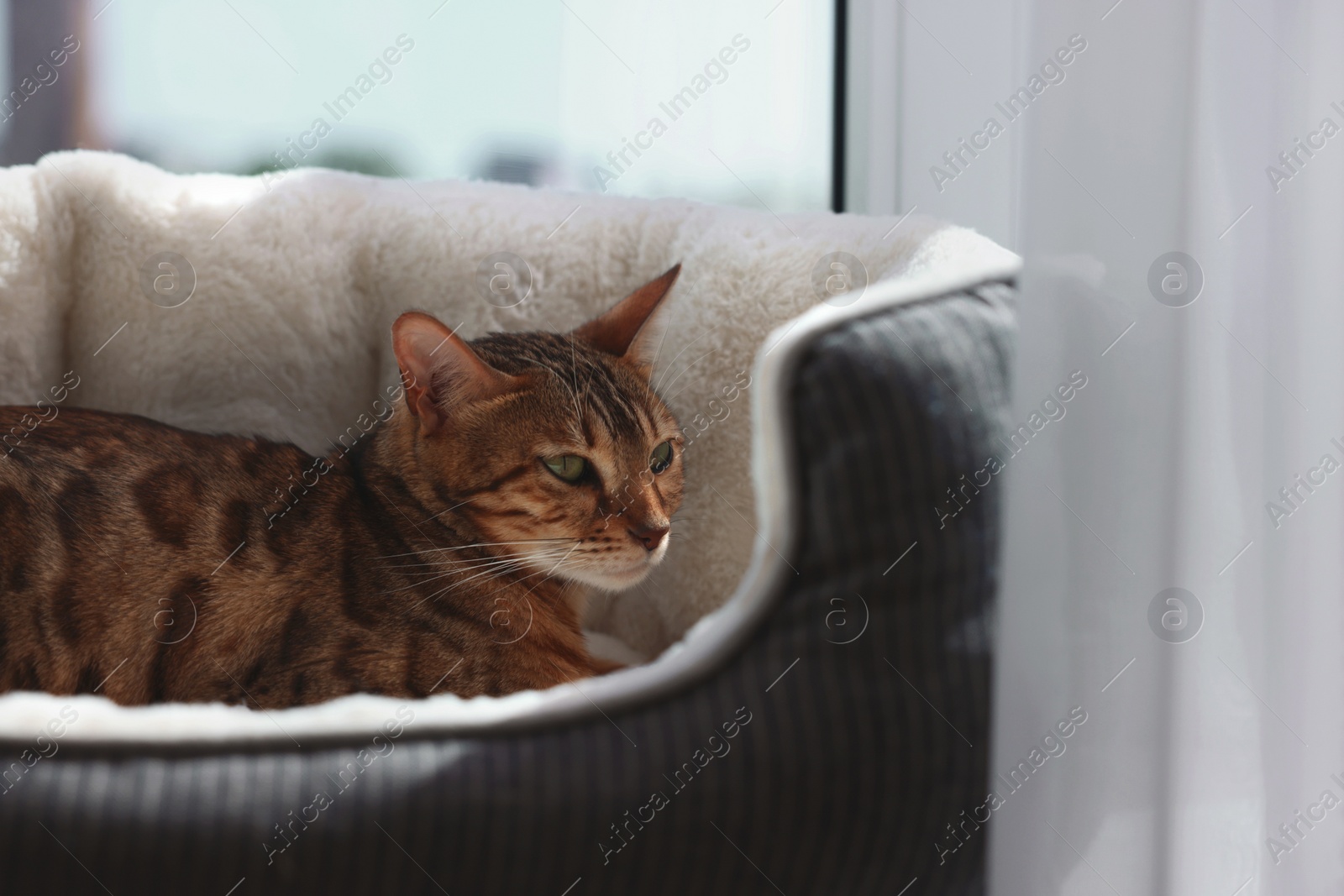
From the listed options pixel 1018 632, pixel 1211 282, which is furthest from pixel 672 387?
pixel 1211 282

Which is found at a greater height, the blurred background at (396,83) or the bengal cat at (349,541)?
the blurred background at (396,83)

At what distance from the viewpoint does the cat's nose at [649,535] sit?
3.92 feet

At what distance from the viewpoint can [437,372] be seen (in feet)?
3.90

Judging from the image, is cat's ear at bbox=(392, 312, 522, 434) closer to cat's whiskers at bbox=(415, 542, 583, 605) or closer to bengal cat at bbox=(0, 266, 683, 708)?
bengal cat at bbox=(0, 266, 683, 708)

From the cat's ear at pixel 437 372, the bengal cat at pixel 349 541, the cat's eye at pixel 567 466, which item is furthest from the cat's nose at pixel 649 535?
the cat's ear at pixel 437 372

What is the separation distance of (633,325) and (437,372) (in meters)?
0.33

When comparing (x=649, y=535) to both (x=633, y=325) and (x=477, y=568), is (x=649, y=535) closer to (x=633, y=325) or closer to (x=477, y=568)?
(x=477, y=568)

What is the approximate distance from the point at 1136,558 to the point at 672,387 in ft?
2.76

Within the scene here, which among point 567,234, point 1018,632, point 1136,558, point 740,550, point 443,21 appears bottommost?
point 740,550

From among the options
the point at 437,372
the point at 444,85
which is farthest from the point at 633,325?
the point at 444,85

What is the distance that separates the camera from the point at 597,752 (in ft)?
2.88

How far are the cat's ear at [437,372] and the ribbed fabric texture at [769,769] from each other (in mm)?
432

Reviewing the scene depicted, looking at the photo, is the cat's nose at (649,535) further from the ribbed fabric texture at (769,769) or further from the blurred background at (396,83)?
the blurred background at (396,83)

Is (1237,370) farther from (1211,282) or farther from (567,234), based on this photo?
(567,234)
